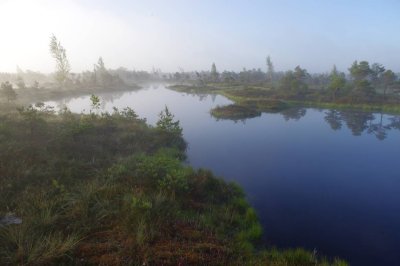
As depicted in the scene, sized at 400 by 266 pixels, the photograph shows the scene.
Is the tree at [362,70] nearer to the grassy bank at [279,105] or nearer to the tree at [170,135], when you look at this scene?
the grassy bank at [279,105]

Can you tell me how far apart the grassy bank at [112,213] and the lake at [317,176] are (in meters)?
1.93

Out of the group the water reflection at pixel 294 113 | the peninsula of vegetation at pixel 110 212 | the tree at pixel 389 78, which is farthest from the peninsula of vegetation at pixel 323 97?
the peninsula of vegetation at pixel 110 212

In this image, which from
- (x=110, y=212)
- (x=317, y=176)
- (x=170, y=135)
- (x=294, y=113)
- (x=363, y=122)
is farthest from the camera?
(x=294, y=113)

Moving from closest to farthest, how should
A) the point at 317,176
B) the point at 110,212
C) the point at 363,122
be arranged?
the point at 110,212 → the point at 317,176 → the point at 363,122

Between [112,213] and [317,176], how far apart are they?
15.4 meters

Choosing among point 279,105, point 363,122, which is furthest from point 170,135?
point 279,105

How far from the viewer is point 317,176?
20.0 m

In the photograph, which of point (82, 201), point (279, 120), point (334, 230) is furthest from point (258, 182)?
point (279, 120)

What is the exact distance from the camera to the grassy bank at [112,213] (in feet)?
26.4

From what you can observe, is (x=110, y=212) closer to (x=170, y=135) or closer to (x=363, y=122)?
(x=170, y=135)

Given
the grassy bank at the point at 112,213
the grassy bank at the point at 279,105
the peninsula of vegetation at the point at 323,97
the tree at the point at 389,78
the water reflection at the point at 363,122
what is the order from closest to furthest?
the grassy bank at the point at 112,213 < the water reflection at the point at 363,122 < the grassy bank at the point at 279,105 < the peninsula of vegetation at the point at 323,97 < the tree at the point at 389,78

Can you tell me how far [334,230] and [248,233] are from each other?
473 cm

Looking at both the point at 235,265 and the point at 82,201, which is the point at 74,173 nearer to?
the point at 82,201

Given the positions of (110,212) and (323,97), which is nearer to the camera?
(110,212)
